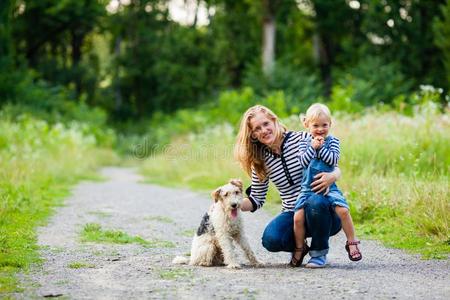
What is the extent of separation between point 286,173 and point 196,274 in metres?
1.44

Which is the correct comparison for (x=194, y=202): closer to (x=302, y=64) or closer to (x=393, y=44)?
(x=393, y=44)

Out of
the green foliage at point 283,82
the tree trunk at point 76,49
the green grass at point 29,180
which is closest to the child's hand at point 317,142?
the green grass at point 29,180

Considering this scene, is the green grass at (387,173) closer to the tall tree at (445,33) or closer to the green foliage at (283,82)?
the tall tree at (445,33)

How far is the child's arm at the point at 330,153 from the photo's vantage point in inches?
262

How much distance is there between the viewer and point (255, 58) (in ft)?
138

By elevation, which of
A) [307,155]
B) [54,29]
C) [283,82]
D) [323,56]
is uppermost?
[54,29]

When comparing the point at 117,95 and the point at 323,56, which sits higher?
the point at 323,56

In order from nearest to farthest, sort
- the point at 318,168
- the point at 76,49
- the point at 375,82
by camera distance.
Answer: the point at 318,168 → the point at 375,82 → the point at 76,49

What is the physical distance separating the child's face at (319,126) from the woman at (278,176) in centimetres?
41

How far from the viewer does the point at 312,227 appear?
6.80 meters

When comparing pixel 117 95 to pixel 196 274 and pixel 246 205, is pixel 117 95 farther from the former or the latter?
pixel 196 274

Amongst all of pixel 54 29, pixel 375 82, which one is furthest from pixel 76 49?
pixel 375 82

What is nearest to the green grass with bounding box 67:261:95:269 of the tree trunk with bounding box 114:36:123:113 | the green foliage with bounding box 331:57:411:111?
the green foliage with bounding box 331:57:411:111

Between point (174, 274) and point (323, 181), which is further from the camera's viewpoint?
point (323, 181)
